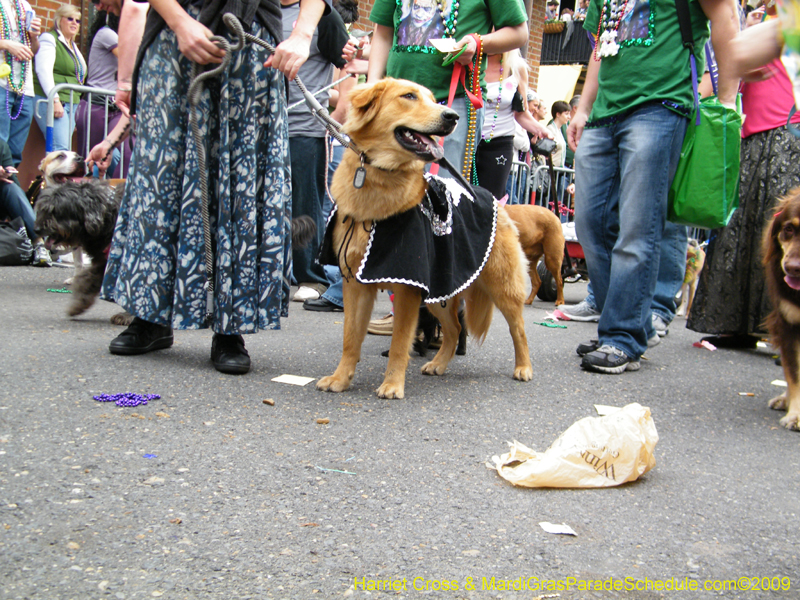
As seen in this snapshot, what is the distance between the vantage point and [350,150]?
310 cm

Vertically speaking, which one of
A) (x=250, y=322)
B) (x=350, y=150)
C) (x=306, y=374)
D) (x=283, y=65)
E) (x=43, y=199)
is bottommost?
(x=306, y=374)

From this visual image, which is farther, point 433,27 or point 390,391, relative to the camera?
point 433,27

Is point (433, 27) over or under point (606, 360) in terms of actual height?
over

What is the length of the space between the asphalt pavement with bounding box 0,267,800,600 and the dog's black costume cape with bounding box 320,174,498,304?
543 millimetres

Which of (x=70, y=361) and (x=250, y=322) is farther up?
(x=250, y=322)

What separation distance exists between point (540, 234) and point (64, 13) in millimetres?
5842

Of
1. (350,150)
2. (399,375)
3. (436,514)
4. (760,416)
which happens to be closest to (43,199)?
(350,150)

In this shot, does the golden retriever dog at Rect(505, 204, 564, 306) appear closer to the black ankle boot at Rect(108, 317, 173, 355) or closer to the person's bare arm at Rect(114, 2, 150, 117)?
the person's bare arm at Rect(114, 2, 150, 117)

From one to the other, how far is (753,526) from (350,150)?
2.12m

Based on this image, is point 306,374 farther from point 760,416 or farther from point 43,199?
point 43,199

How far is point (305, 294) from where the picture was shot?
5.96 m

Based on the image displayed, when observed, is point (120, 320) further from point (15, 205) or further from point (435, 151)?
point (15, 205)

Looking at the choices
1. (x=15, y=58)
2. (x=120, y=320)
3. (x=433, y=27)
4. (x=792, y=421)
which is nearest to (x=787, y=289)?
(x=792, y=421)

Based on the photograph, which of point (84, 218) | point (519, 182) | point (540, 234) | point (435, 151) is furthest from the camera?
point (519, 182)
